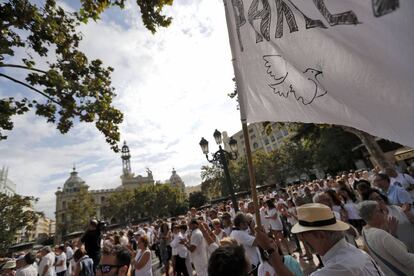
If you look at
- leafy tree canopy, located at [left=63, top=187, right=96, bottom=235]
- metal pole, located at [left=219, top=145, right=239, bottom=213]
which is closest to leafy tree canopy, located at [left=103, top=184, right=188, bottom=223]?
leafy tree canopy, located at [left=63, top=187, right=96, bottom=235]

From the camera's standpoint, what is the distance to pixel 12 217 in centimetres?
2239

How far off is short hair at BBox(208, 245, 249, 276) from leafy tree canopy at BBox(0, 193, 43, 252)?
25.7 meters

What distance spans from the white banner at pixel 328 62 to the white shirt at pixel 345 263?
886 mm

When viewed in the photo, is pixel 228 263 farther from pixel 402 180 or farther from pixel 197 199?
pixel 197 199

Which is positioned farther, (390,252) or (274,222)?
(274,222)

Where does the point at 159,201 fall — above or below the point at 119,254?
above

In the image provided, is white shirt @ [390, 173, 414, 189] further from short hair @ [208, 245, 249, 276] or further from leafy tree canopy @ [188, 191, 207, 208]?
leafy tree canopy @ [188, 191, 207, 208]

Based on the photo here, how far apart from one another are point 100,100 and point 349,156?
3172cm

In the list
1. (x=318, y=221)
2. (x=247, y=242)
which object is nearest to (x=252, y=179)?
(x=318, y=221)

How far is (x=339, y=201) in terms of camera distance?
6098 millimetres

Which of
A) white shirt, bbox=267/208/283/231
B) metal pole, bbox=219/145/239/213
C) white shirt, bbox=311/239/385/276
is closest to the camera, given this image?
white shirt, bbox=311/239/385/276

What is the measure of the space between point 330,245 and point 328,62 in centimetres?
136

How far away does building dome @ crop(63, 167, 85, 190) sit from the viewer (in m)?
104

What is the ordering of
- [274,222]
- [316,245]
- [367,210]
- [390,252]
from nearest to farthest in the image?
1. [316,245]
2. [390,252]
3. [367,210]
4. [274,222]
